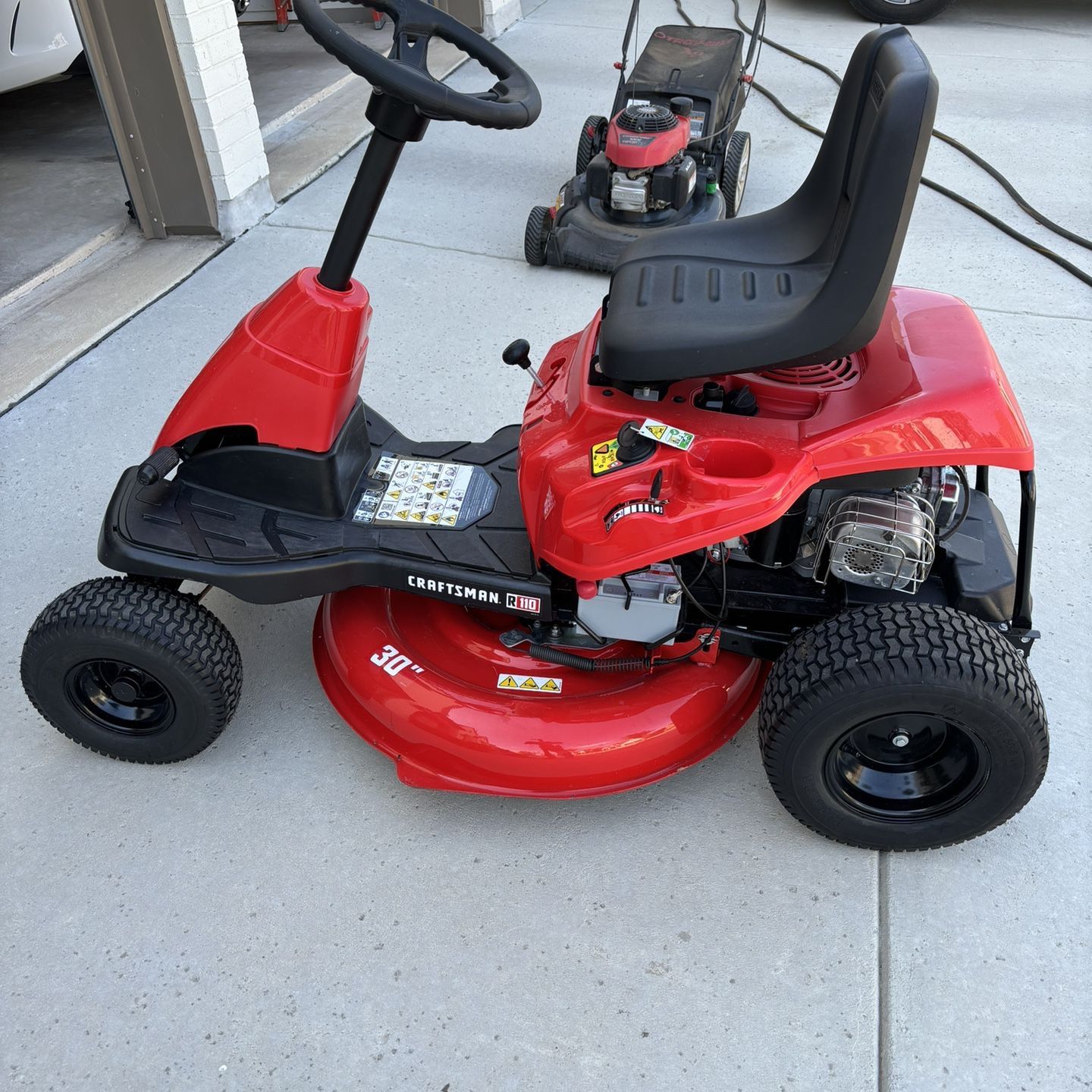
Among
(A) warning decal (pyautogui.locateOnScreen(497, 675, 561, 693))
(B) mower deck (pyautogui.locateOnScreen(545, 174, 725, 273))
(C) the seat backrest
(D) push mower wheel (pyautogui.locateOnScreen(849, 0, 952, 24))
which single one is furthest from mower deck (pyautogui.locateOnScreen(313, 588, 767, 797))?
(D) push mower wheel (pyautogui.locateOnScreen(849, 0, 952, 24))

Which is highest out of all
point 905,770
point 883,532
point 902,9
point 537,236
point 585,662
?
point 883,532

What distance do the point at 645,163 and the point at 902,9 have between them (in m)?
5.11

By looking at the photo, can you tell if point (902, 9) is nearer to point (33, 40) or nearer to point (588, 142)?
point (588, 142)

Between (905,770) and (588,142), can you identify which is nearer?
(905,770)

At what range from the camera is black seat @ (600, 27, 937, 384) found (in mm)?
1562

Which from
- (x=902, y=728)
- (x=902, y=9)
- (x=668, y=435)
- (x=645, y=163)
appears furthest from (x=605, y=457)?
(x=902, y=9)

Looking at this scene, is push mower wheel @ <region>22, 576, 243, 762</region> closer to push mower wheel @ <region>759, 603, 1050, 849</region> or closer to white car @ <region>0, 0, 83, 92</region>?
push mower wheel @ <region>759, 603, 1050, 849</region>

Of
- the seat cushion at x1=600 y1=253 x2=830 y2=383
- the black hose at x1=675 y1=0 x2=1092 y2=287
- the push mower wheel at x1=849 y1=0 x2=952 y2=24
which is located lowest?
the push mower wheel at x1=849 y1=0 x2=952 y2=24

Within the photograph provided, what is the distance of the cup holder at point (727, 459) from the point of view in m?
1.80

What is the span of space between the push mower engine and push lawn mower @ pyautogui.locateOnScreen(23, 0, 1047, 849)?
73.8 inches

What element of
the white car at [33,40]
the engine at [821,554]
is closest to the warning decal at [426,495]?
the engine at [821,554]

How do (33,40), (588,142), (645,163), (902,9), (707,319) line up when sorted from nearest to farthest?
(707,319), (645,163), (588,142), (33,40), (902,9)

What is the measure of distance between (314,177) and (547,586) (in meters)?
3.58

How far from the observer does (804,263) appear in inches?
76.0
